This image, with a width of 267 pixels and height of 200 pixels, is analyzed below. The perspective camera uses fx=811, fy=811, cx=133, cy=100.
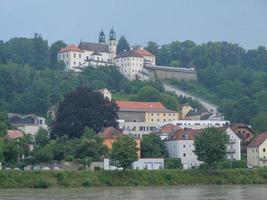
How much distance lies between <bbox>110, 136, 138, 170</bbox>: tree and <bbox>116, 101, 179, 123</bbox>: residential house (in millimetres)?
36241

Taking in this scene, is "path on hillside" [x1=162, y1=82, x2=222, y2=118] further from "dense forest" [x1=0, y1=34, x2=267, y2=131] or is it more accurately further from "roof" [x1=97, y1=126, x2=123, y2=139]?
"roof" [x1=97, y1=126, x2=123, y2=139]

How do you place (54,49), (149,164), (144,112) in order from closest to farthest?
(149,164) → (144,112) → (54,49)

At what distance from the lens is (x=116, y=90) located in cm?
12006

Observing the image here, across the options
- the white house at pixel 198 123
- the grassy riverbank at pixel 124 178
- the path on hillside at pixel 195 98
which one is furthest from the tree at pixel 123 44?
the grassy riverbank at pixel 124 178

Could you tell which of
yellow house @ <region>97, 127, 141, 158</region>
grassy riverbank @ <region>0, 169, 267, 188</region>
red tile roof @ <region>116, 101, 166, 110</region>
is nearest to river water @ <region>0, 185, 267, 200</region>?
grassy riverbank @ <region>0, 169, 267, 188</region>

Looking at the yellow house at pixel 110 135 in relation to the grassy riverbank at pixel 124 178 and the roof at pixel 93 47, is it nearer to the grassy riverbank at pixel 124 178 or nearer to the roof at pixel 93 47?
the grassy riverbank at pixel 124 178

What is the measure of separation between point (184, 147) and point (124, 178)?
55.8 ft

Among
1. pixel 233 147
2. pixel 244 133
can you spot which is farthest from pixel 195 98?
pixel 233 147

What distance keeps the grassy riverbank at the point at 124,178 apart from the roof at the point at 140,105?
34.9 metres

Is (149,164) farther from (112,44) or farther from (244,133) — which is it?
(112,44)

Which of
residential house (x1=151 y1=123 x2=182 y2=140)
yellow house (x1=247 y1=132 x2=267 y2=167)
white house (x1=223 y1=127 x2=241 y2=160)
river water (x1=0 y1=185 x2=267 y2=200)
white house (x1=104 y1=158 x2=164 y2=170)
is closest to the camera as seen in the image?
river water (x1=0 y1=185 x2=267 y2=200)

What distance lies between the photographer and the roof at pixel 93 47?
13371 cm

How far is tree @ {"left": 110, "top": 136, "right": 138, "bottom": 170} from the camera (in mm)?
61469

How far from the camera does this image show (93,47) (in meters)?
135
